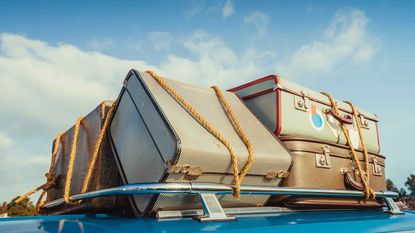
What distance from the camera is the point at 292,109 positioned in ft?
7.34

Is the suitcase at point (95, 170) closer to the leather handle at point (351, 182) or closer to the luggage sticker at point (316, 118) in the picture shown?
the luggage sticker at point (316, 118)

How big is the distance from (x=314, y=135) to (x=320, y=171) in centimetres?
26

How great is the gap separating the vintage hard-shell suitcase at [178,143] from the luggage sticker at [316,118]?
Result: 44cm

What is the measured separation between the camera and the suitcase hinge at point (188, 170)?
1.47 metres

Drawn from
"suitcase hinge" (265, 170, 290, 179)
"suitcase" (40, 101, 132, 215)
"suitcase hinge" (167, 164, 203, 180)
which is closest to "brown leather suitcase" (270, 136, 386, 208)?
"suitcase hinge" (265, 170, 290, 179)

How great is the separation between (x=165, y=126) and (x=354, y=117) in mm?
1835

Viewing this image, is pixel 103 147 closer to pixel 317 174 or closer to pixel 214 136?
pixel 214 136

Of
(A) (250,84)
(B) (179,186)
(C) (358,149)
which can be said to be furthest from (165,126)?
(C) (358,149)

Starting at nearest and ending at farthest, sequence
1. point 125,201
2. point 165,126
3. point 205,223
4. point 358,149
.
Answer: point 205,223 → point 165,126 → point 125,201 → point 358,149

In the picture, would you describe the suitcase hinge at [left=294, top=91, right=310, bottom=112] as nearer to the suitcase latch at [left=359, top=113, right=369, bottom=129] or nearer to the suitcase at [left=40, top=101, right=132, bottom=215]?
the suitcase latch at [left=359, top=113, right=369, bottom=129]

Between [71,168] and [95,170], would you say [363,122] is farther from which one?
[71,168]

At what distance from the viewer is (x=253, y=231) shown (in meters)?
1.11

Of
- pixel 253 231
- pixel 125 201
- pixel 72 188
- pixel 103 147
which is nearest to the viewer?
pixel 253 231

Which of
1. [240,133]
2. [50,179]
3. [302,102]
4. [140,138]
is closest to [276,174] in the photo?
[240,133]
